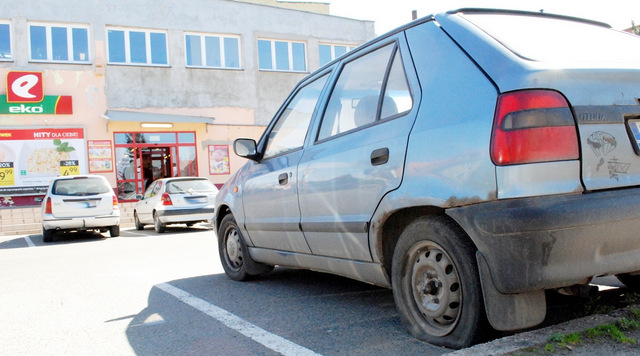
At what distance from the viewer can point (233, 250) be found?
5473 mm

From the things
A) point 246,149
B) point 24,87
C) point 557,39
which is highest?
point 24,87

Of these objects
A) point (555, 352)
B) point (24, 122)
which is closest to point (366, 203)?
point (555, 352)

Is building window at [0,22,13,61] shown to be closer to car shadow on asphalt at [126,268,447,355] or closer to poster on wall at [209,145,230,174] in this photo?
poster on wall at [209,145,230,174]

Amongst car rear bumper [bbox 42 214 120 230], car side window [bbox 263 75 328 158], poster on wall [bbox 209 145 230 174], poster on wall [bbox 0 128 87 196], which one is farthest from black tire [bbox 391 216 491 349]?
poster on wall [bbox 209 145 230 174]

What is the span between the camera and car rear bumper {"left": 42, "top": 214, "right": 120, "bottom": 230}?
11.9 m

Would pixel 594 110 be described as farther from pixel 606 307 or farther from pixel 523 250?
pixel 606 307

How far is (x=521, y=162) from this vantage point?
240cm

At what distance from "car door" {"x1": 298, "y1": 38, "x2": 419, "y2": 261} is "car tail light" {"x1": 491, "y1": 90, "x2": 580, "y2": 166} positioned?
612 mm

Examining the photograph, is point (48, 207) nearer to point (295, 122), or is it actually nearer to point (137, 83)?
point (295, 122)

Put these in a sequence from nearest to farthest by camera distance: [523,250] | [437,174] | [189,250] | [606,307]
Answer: [523,250] < [437,174] < [606,307] < [189,250]

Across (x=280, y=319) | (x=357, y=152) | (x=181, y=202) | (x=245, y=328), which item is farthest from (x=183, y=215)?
(x=357, y=152)

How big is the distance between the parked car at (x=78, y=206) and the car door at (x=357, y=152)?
31.9 feet

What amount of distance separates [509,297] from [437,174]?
66cm

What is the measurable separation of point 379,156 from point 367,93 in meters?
0.60
